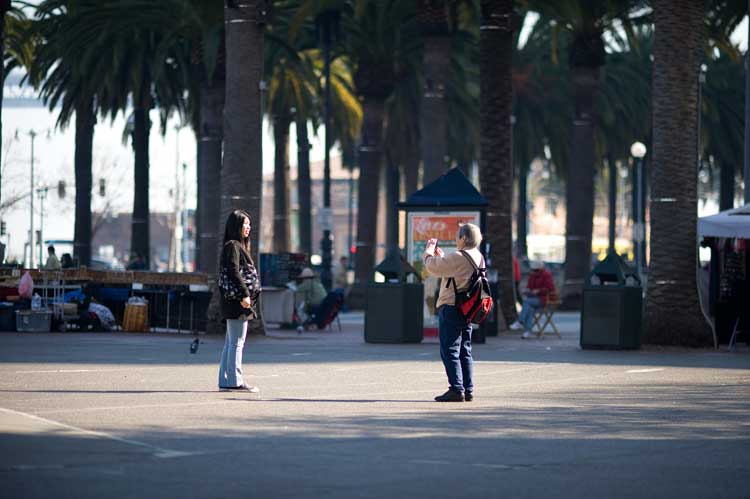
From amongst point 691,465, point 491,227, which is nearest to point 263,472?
point 691,465

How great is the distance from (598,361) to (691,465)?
11.6 metres

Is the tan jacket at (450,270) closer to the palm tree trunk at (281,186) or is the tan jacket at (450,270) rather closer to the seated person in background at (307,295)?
the seated person in background at (307,295)

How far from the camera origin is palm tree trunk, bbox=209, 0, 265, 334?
2812 cm

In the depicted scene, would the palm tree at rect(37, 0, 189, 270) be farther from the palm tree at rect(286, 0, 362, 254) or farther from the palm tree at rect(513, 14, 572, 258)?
the palm tree at rect(513, 14, 572, 258)

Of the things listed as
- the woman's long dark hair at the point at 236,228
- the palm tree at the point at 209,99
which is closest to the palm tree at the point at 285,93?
the palm tree at the point at 209,99

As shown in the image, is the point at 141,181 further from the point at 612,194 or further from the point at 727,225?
the point at 612,194

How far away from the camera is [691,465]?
1035cm

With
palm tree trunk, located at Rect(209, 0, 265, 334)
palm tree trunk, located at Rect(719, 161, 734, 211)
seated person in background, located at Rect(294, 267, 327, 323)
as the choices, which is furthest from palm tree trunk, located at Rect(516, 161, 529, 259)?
palm tree trunk, located at Rect(209, 0, 265, 334)

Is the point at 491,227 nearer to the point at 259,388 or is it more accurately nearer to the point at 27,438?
the point at 259,388

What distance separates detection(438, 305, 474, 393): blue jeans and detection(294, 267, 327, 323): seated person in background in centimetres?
1752

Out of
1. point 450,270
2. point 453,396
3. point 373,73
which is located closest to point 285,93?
point 373,73

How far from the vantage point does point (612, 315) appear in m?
25.0

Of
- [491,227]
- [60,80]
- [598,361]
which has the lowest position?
[598,361]

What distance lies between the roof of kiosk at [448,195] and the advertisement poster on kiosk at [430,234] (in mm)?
175
